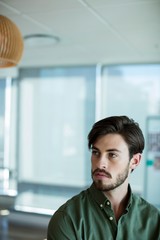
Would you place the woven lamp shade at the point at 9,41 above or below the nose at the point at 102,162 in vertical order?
above

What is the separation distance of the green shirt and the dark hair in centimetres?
23

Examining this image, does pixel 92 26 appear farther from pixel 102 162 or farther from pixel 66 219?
pixel 66 219

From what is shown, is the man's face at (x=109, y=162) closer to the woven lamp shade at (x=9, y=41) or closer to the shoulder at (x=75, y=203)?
the shoulder at (x=75, y=203)

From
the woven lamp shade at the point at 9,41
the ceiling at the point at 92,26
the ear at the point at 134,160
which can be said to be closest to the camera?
the ear at the point at 134,160

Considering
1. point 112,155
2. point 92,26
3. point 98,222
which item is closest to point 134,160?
point 112,155

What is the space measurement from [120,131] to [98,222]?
41cm

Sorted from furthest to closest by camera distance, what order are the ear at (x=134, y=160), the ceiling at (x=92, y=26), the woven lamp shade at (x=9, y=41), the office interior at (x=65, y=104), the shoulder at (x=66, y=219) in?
the office interior at (x=65, y=104) → the ceiling at (x=92, y=26) → the woven lamp shade at (x=9, y=41) → the ear at (x=134, y=160) → the shoulder at (x=66, y=219)

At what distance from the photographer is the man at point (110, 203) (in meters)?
1.49

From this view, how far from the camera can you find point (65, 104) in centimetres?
626

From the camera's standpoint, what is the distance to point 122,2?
2768 millimetres

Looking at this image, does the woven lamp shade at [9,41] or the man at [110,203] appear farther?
the woven lamp shade at [9,41]

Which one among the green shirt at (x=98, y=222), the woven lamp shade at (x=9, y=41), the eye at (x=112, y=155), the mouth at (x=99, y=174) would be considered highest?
the woven lamp shade at (x=9, y=41)

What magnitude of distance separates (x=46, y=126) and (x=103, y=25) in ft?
10.7

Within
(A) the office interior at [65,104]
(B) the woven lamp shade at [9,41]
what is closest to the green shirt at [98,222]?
(B) the woven lamp shade at [9,41]
